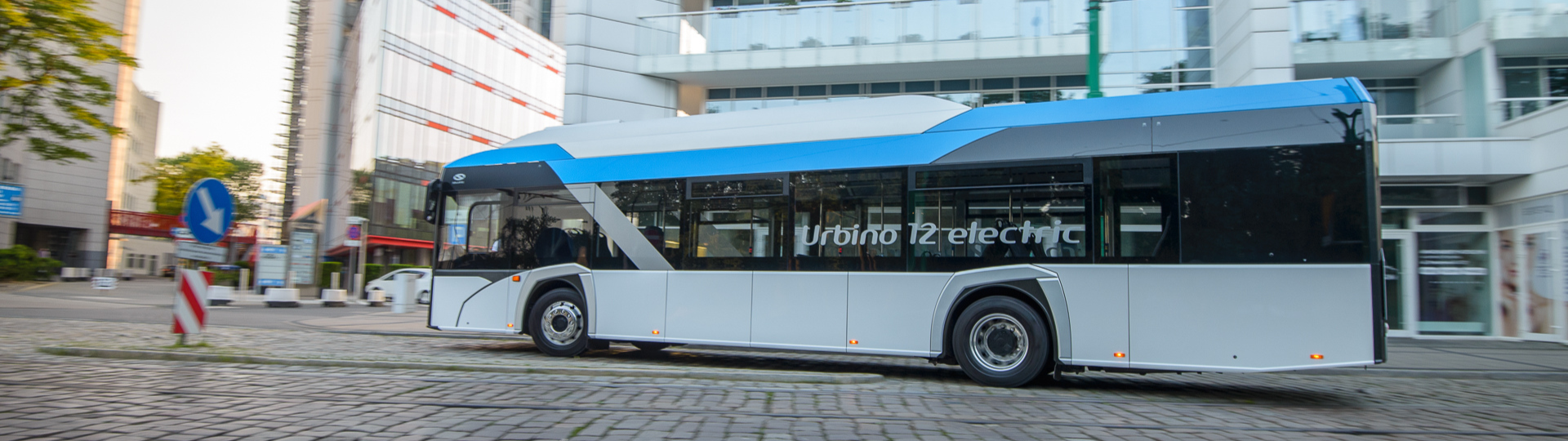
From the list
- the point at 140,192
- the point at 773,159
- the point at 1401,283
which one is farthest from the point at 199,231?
the point at 140,192

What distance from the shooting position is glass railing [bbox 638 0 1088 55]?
1772cm

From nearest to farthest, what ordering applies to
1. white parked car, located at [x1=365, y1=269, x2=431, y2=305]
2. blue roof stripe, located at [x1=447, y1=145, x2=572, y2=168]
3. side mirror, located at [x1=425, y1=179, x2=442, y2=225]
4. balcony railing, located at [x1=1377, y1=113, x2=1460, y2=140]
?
blue roof stripe, located at [x1=447, y1=145, x2=572, y2=168] → side mirror, located at [x1=425, y1=179, x2=442, y2=225] → balcony railing, located at [x1=1377, y1=113, x2=1460, y2=140] → white parked car, located at [x1=365, y1=269, x2=431, y2=305]

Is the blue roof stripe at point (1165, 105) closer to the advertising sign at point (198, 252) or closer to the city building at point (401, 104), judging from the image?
the advertising sign at point (198, 252)

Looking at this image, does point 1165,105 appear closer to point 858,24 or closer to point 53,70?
point 858,24

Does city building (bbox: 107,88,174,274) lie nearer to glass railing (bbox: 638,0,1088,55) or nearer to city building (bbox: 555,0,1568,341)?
glass railing (bbox: 638,0,1088,55)

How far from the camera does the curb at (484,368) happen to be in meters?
8.11

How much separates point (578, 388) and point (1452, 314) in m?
16.3

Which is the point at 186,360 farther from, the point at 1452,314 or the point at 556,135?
the point at 1452,314

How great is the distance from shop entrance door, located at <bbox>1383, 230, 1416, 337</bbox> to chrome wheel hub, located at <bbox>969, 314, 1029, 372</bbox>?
11.9 m

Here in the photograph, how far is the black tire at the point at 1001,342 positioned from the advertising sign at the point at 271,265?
951 inches

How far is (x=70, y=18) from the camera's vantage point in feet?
33.1

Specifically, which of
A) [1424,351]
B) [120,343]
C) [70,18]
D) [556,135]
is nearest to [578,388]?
[556,135]

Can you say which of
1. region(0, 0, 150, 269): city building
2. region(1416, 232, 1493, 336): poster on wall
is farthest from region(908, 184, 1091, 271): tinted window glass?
region(0, 0, 150, 269): city building

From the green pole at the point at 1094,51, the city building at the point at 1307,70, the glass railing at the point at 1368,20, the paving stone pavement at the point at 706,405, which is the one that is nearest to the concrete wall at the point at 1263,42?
the city building at the point at 1307,70
